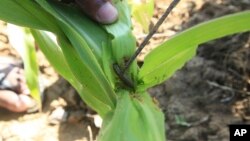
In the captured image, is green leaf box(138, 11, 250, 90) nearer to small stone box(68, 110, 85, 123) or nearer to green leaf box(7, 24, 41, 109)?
green leaf box(7, 24, 41, 109)

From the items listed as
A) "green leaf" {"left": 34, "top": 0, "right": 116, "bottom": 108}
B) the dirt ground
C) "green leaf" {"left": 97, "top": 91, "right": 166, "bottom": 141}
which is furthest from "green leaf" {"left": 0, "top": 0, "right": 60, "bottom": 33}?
the dirt ground

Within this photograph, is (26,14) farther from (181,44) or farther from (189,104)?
(189,104)

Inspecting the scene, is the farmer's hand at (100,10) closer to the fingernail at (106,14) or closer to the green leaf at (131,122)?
the fingernail at (106,14)

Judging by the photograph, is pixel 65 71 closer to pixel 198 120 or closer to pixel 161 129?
pixel 161 129

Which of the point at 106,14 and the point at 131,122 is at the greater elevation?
the point at 106,14

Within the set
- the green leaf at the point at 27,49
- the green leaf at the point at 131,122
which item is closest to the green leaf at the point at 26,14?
the green leaf at the point at 131,122

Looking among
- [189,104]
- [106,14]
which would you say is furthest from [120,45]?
[189,104]

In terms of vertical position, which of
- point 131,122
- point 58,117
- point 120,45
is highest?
point 58,117
